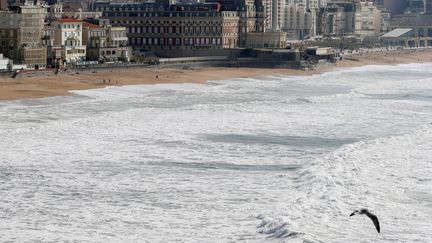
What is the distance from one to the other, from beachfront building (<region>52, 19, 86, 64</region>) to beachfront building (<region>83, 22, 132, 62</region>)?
1.77 metres

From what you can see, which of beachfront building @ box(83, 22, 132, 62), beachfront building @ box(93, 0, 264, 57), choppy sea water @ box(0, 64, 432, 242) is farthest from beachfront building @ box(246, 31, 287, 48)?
choppy sea water @ box(0, 64, 432, 242)

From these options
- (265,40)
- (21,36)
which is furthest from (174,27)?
(21,36)

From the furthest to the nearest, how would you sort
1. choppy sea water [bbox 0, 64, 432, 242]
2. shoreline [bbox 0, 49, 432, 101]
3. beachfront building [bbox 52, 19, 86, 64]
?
beachfront building [bbox 52, 19, 86, 64]
shoreline [bbox 0, 49, 432, 101]
choppy sea water [bbox 0, 64, 432, 242]

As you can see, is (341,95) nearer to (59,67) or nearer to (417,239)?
(59,67)

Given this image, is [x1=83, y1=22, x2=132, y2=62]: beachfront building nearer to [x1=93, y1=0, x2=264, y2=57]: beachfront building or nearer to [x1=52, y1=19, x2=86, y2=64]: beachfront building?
[x1=52, y1=19, x2=86, y2=64]: beachfront building

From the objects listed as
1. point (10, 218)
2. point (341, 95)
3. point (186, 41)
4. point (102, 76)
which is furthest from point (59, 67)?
point (10, 218)

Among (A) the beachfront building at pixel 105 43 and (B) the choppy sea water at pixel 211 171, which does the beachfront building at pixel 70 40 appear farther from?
(B) the choppy sea water at pixel 211 171

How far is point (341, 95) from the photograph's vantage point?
99.6m

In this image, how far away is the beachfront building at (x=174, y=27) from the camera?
154m

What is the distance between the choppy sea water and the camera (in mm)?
38094

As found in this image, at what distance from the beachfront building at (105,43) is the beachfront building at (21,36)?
38.9ft

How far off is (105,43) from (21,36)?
17.6m

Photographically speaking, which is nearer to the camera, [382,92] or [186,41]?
[382,92]

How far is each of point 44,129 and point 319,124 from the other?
62.9 ft
